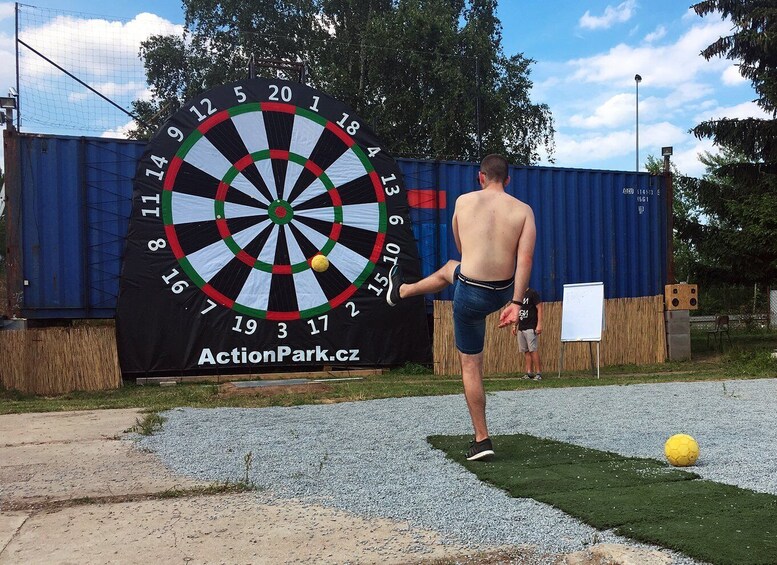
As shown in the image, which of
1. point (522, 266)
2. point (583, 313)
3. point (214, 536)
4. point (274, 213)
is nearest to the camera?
point (214, 536)

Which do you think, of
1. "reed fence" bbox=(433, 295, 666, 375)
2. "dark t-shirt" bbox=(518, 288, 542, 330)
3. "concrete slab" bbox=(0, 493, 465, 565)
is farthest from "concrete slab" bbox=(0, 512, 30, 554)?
"reed fence" bbox=(433, 295, 666, 375)

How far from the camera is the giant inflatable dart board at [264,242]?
10.1 meters

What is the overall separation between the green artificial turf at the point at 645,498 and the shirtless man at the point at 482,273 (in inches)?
15.1

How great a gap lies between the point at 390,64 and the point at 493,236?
21.5 meters

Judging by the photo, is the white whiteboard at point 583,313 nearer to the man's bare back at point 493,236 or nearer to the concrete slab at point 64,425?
the concrete slab at point 64,425

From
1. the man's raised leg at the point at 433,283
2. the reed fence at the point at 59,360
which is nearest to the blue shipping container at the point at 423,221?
the reed fence at the point at 59,360

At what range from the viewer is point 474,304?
3.82m

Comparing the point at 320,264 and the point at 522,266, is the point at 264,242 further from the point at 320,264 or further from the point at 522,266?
the point at 522,266

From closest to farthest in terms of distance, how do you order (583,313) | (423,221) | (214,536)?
1. (214,536)
2. (583,313)
3. (423,221)

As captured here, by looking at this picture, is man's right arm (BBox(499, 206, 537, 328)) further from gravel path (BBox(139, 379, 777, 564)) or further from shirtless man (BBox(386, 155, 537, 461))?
gravel path (BBox(139, 379, 777, 564))

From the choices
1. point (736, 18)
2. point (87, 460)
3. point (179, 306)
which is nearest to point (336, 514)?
point (87, 460)

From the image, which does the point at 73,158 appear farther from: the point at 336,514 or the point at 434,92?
the point at 434,92

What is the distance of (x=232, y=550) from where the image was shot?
243 cm

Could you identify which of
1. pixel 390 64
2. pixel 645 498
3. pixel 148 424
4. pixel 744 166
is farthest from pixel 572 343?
pixel 390 64
